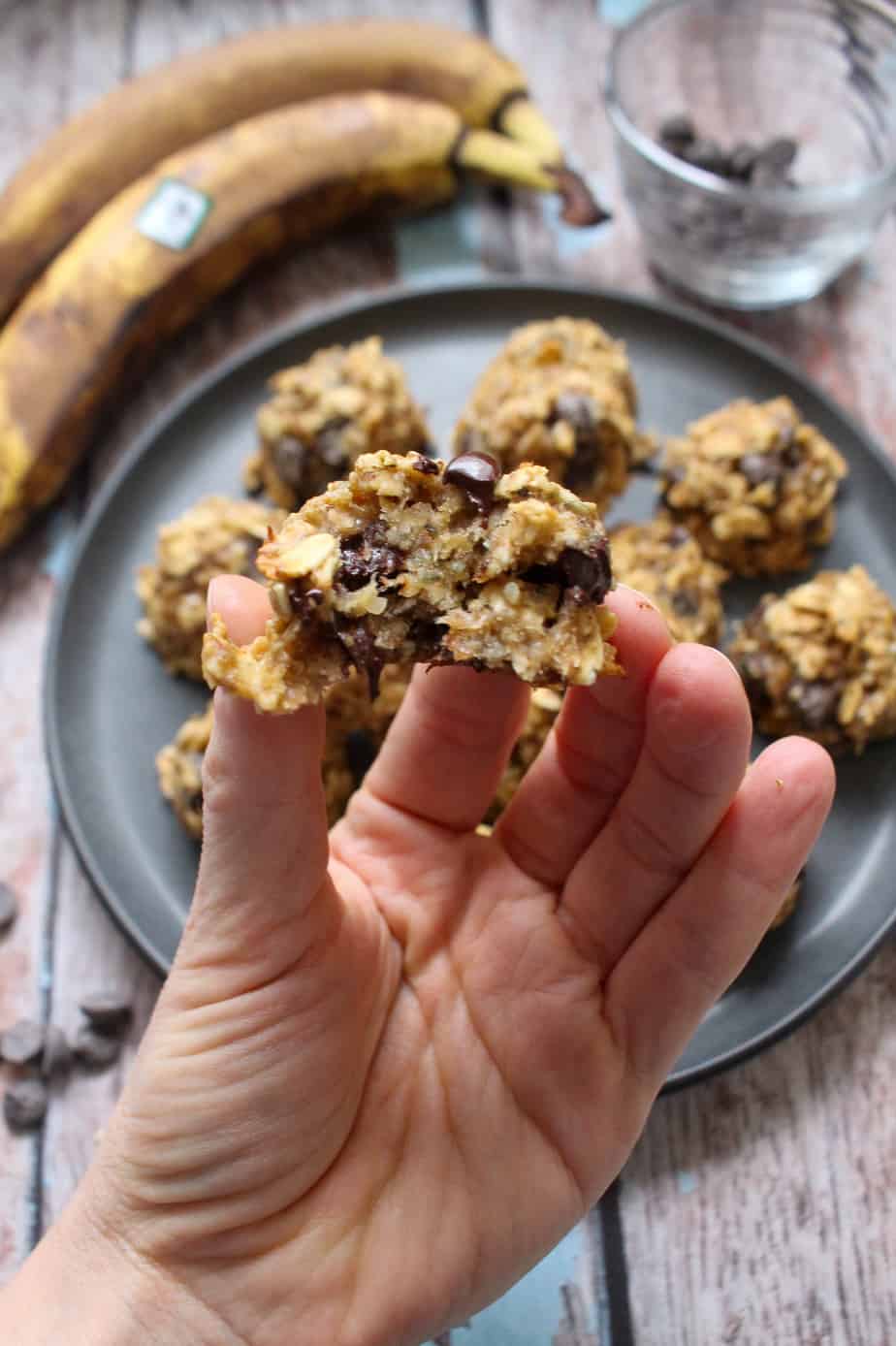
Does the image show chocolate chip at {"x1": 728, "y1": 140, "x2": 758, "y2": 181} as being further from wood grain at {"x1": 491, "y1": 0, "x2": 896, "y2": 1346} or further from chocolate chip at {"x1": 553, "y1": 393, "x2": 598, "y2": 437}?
wood grain at {"x1": 491, "y1": 0, "x2": 896, "y2": 1346}

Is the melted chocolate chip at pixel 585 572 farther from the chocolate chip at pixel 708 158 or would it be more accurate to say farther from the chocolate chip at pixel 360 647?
the chocolate chip at pixel 708 158

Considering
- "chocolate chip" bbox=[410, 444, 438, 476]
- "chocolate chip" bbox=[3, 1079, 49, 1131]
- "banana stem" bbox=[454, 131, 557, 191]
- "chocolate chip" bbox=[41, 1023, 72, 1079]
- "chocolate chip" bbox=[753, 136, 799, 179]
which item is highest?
"chocolate chip" bbox=[410, 444, 438, 476]

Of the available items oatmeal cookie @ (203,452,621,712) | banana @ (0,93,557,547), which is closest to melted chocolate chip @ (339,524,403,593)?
oatmeal cookie @ (203,452,621,712)

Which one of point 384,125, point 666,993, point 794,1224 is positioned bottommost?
point 794,1224

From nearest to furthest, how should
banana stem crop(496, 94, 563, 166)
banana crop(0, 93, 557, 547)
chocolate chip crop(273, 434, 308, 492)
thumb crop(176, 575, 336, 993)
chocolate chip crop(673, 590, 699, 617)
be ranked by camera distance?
thumb crop(176, 575, 336, 993), chocolate chip crop(673, 590, 699, 617), chocolate chip crop(273, 434, 308, 492), banana crop(0, 93, 557, 547), banana stem crop(496, 94, 563, 166)

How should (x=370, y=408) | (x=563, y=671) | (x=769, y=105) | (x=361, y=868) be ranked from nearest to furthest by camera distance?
(x=563, y=671) < (x=361, y=868) < (x=370, y=408) < (x=769, y=105)

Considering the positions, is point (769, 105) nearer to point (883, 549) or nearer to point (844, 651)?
point (883, 549)

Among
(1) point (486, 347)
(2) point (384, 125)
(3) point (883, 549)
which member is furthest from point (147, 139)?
(3) point (883, 549)
